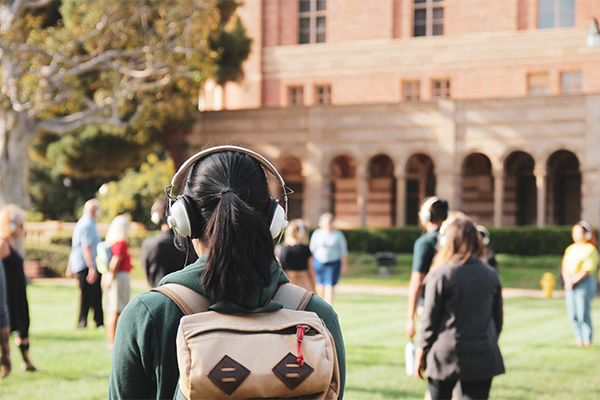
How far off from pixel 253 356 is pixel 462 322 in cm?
367

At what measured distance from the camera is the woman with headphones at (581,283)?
1152 centimetres

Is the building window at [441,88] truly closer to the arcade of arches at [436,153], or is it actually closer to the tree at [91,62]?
the arcade of arches at [436,153]

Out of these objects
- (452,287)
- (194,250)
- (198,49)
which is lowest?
(452,287)

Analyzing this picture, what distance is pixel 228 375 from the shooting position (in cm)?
200

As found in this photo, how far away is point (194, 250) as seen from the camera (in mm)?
2418

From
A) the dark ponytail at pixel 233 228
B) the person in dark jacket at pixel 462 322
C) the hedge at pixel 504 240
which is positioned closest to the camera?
the dark ponytail at pixel 233 228

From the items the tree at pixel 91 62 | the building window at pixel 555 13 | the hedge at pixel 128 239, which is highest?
the building window at pixel 555 13

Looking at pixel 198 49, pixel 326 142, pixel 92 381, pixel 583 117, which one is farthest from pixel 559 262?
Result: pixel 92 381

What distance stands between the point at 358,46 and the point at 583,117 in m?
A: 11.6

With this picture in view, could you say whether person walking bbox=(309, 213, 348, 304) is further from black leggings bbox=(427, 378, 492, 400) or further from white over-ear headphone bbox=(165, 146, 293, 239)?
white over-ear headphone bbox=(165, 146, 293, 239)

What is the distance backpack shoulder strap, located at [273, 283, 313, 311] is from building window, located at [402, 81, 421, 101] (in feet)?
111

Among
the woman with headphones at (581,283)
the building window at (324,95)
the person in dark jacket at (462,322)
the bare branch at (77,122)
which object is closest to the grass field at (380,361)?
the woman with headphones at (581,283)

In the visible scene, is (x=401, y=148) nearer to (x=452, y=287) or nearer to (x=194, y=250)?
(x=452, y=287)

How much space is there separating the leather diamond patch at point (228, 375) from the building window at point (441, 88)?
111ft
